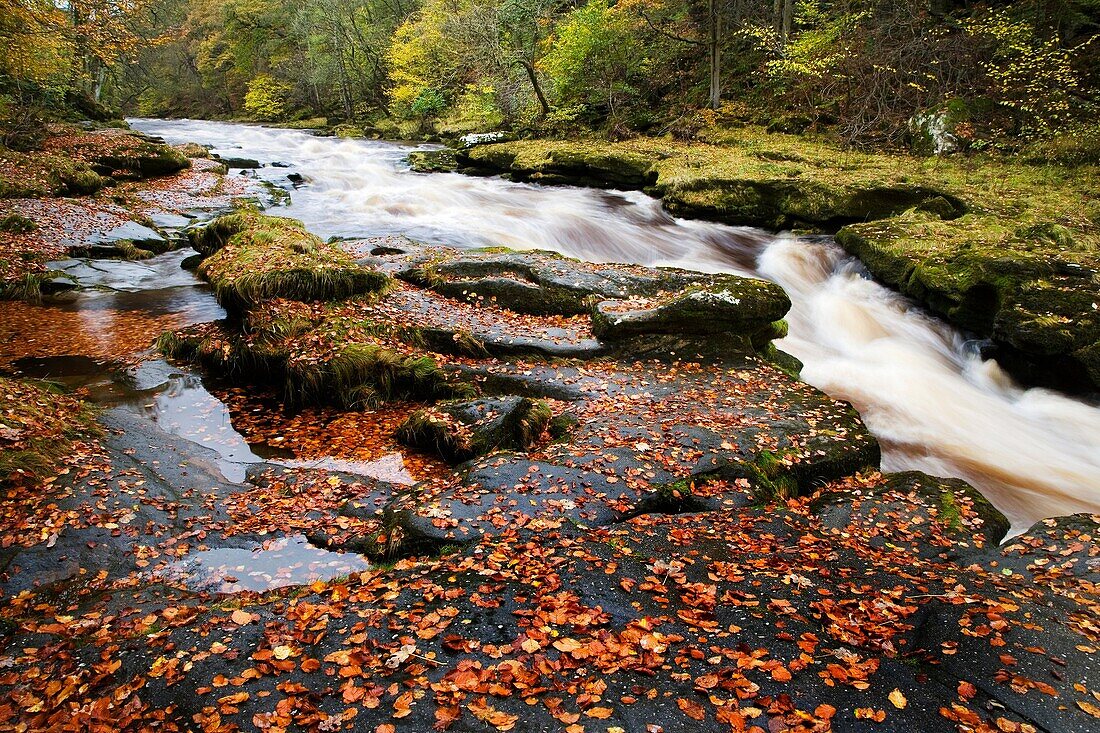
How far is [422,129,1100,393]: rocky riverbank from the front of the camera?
9.44 meters

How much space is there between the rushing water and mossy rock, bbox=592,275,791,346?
173cm

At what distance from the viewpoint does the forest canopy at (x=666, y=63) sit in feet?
53.2

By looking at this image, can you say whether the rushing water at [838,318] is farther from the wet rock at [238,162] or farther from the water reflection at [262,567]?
the water reflection at [262,567]

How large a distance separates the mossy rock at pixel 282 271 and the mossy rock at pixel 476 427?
332 centimetres

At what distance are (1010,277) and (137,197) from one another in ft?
70.4

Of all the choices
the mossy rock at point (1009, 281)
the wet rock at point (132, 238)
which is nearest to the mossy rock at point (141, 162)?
the wet rock at point (132, 238)

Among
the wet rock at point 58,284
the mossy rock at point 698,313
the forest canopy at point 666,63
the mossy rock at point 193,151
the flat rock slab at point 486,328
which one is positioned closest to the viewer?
the flat rock slab at point 486,328

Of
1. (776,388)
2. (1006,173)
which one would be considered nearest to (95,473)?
(776,388)

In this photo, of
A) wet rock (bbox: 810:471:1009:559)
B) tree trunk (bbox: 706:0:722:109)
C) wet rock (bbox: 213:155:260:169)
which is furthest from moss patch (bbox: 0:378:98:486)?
tree trunk (bbox: 706:0:722:109)

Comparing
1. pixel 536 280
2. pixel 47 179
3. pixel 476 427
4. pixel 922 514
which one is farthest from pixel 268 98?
pixel 922 514

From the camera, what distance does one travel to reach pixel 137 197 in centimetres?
1689

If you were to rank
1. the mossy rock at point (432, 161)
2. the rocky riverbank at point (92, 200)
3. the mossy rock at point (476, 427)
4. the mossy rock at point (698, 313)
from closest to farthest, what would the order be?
the mossy rock at point (476, 427) < the mossy rock at point (698, 313) < the rocky riverbank at point (92, 200) < the mossy rock at point (432, 161)

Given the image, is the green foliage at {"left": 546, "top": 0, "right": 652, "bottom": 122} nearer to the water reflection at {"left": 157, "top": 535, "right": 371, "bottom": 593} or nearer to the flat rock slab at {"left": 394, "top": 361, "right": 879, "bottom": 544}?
the flat rock slab at {"left": 394, "top": 361, "right": 879, "bottom": 544}

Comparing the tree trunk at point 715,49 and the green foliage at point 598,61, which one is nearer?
the tree trunk at point 715,49
